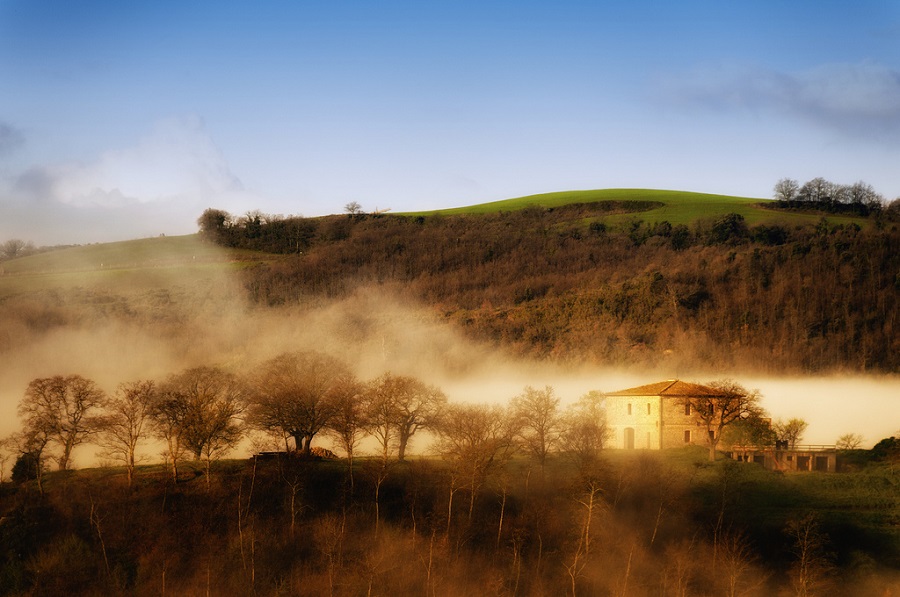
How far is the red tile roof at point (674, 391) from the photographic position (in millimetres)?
96312

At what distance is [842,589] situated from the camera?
64500mm

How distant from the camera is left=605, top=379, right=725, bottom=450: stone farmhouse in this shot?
95438 millimetres

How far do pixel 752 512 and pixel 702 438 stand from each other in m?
18.9

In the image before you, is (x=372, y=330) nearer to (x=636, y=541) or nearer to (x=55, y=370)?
(x=55, y=370)

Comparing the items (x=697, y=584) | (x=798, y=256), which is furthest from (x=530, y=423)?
(x=798, y=256)

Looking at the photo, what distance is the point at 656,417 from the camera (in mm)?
96688

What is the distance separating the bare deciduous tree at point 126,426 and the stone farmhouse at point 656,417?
46.6 metres

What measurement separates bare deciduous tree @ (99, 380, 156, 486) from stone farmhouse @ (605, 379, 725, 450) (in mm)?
46554

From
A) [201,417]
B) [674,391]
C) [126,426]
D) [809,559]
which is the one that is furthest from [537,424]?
[126,426]

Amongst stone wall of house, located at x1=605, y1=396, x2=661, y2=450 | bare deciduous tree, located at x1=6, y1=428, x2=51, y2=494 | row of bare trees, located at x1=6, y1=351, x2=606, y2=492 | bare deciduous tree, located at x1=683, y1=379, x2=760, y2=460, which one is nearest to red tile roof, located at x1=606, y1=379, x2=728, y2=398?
bare deciduous tree, located at x1=683, y1=379, x2=760, y2=460

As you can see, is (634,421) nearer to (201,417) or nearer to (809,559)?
(809,559)

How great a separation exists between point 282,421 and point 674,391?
132 ft

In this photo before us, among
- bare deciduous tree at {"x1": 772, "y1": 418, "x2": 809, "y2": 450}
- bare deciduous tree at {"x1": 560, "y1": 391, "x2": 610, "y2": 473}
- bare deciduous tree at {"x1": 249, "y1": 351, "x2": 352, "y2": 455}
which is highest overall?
bare deciduous tree at {"x1": 249, "y1": 351, "x2": 352, "y2": 455}

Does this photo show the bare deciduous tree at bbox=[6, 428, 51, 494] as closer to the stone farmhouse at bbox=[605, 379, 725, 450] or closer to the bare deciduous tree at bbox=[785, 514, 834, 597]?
the stone farmhouse at bbox=[605, 379, 725, 450]
